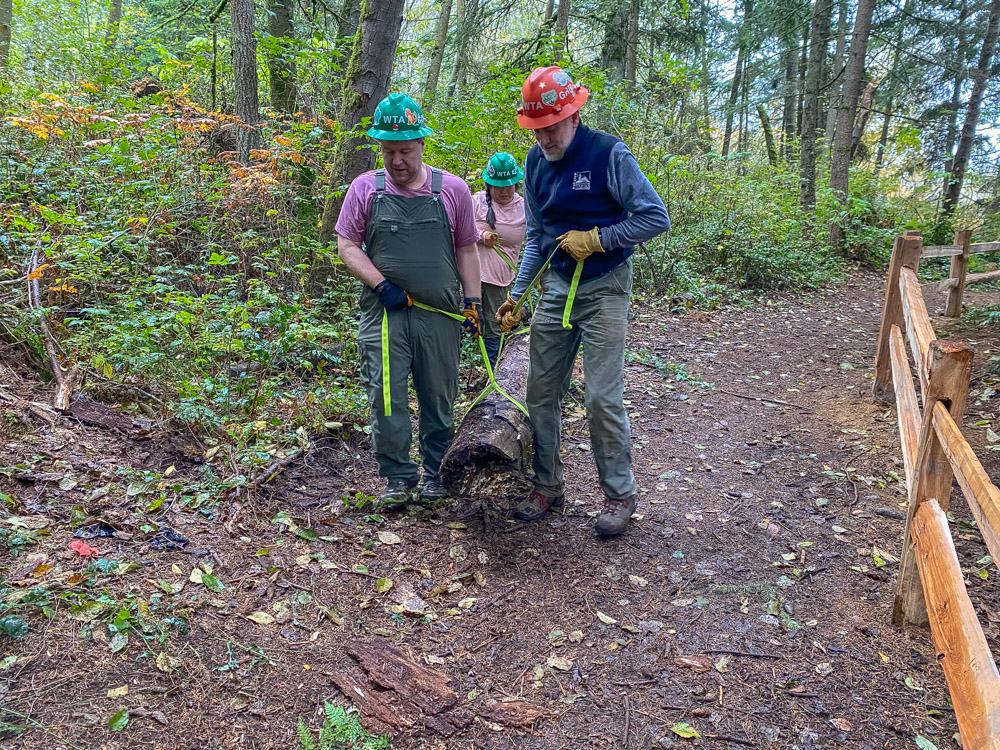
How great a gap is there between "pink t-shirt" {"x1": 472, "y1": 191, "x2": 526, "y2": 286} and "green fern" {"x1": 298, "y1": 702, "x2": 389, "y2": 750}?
157 inches

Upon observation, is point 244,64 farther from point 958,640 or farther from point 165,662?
point 958,640

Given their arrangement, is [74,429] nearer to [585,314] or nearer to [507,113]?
[585,314]

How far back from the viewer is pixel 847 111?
1352 cm

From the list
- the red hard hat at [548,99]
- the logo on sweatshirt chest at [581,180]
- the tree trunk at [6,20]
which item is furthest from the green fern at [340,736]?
the tree trunk at [6,20]

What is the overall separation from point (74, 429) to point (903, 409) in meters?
5.12

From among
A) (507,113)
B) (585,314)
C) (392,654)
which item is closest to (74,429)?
(392,654)

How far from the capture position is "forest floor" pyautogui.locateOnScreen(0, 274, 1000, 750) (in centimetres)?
239

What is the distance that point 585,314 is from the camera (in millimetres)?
3650

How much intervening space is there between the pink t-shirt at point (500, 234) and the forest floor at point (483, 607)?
1947mm

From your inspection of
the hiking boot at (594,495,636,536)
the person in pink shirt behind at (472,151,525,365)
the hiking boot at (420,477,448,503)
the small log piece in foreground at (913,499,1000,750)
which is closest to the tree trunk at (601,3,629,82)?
the person in pink shirt behind at (472,151,525,365)

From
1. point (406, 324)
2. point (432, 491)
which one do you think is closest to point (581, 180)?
point (406, 324)

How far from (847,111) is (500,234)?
11.5 m

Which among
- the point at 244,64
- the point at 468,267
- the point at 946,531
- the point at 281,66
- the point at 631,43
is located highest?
the point at 631,43

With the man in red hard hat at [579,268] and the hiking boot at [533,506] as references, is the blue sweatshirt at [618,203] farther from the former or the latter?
the hiking boot at [533,506]
